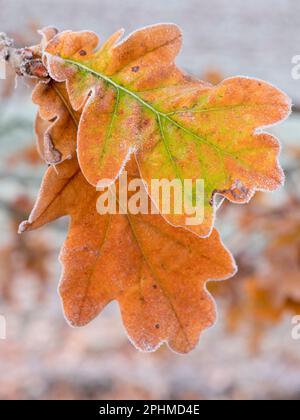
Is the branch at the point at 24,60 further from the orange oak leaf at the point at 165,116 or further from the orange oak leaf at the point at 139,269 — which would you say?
the orange oak leaf at the point at 139,269

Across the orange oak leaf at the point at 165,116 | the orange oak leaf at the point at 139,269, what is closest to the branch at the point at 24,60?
the orange oak leaf at the point at 165,116

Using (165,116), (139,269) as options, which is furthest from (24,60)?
(139,269)

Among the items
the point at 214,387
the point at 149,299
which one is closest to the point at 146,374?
the point at 214,387

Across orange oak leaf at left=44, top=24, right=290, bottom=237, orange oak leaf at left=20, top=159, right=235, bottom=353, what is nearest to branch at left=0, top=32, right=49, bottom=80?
orange oak leaf at left=44, top=24, right=290, bottom=237

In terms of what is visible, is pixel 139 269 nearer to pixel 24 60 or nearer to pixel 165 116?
pixel 165 116

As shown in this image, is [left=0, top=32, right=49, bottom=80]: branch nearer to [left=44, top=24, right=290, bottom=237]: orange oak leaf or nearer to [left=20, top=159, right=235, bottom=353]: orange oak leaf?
[left=44, top=24, right=290, bottom=237]: orange oak leaf
